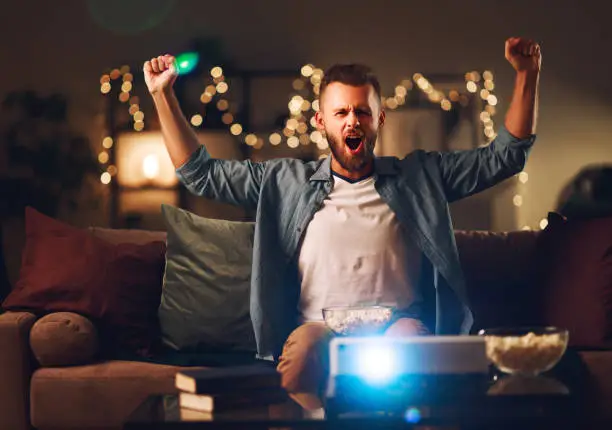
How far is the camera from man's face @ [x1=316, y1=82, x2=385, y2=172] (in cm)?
248

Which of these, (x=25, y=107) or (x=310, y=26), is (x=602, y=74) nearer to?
(x=310, y=26)

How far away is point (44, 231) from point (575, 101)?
8.83ft

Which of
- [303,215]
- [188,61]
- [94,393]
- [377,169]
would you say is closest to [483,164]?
[377,169]

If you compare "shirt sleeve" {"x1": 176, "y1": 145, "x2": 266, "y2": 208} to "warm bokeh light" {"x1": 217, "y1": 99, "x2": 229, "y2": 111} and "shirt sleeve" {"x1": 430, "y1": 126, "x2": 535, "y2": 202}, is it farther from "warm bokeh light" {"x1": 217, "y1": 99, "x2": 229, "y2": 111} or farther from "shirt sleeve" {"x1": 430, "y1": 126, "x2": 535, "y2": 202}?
"warm bokeh light" {"x1": 217, "y1": 99, "x2": 229, "y2": 111}

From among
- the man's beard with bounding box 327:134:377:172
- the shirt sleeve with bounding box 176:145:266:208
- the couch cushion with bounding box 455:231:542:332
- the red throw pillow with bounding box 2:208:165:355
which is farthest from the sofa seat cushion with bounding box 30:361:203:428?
the couch cushion with bounding box 455:231:542:332

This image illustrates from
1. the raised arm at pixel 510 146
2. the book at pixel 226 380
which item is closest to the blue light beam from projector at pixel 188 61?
the raised arm at pixel 510 146

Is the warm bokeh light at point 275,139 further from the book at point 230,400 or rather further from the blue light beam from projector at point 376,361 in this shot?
the blue light beam from projector at point 376,361

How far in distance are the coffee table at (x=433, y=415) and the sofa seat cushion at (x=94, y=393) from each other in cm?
96

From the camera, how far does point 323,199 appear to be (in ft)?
8.38

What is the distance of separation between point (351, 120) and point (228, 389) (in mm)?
931

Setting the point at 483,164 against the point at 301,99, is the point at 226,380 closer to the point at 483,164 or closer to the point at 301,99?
the point at 483,164

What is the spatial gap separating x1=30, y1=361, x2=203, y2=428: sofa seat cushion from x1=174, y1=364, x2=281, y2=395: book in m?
0.91

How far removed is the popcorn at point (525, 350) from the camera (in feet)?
→ 6.09

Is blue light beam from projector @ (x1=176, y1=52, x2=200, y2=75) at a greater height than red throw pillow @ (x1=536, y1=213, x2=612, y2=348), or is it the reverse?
blue light beam from projector @ (x1=176, y1=52, x2=200, y2=75)
